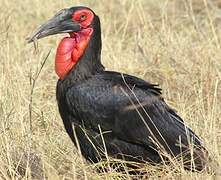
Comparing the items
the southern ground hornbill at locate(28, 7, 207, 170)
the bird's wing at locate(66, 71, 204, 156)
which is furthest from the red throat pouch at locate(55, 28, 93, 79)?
the bird's wing at locate(66, 71, 204, 156)

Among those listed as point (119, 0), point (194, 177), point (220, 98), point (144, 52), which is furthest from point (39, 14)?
point (194, 177)

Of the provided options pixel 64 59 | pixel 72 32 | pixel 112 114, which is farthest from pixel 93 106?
pixel 72 32

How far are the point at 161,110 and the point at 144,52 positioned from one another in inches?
79.7

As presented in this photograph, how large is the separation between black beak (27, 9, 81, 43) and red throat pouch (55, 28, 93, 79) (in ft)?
0.21

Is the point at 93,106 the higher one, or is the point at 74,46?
the point at 74,46

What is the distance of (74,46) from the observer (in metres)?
4.60

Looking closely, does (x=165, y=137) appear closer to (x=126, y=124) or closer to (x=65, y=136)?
(x=126, y=124)

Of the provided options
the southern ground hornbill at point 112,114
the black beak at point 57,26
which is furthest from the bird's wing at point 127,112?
the black beak at point 57,26

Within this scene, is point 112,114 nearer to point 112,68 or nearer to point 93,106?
point 93,106

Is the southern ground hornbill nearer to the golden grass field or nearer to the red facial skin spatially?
the red facial skin

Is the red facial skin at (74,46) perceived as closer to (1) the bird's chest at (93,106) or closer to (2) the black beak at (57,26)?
(2) the black beak at (57,26)

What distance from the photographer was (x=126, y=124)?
443cm

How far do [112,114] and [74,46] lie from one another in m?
0.46

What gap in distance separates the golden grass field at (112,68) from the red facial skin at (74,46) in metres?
0.20
